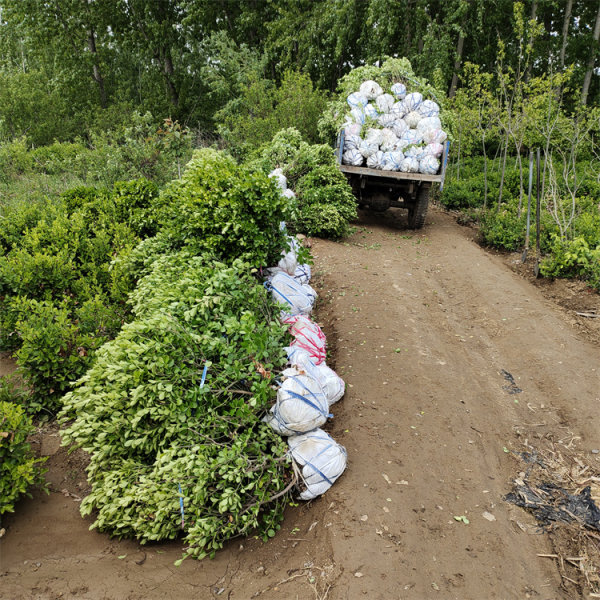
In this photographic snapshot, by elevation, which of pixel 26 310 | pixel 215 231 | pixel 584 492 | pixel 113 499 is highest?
pixel 215 231

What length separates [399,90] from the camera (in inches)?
391

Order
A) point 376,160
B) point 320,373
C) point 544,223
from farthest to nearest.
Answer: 1. point 376,160
2. point 544,223
3. point 320,373

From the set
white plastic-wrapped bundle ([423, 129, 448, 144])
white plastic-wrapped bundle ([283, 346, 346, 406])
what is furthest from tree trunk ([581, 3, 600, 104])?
white plastic-wrapped bundle ([283, 346, 346, 406])

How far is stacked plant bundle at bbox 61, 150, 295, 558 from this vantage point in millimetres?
3033

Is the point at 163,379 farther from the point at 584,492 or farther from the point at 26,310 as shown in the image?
the point at 584,492

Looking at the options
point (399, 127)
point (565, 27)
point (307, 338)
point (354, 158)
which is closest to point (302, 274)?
point (307, 338)

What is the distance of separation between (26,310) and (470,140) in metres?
11.7

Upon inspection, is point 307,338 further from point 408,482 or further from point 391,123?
point 391,123

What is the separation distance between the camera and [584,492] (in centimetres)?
359

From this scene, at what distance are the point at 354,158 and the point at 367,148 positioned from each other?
32 cm

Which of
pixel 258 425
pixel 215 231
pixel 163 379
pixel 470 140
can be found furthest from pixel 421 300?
pixel 470 140

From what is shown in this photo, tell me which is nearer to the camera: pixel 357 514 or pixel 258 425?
pixel 357 514

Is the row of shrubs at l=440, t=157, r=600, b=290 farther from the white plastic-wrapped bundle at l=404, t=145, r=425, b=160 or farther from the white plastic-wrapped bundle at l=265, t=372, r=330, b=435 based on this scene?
the white plastic-wrapped bundle at l=265, t=372, r=330, b=435

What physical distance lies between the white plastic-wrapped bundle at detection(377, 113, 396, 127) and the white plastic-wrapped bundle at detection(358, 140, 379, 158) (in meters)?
0.65
